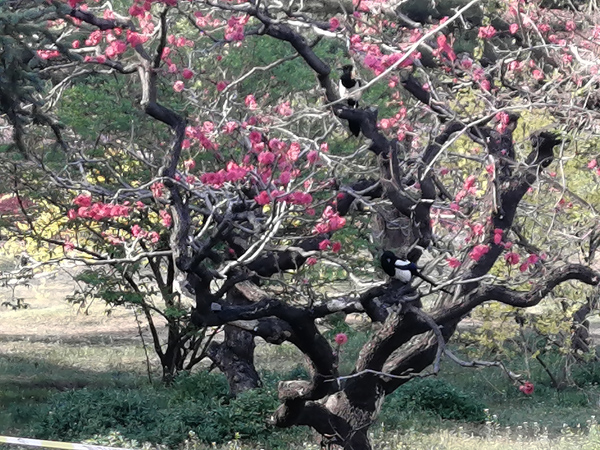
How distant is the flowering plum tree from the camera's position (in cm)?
776

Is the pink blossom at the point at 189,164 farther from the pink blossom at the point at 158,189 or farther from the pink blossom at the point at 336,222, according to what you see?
the pink blossom at the point at 336,222

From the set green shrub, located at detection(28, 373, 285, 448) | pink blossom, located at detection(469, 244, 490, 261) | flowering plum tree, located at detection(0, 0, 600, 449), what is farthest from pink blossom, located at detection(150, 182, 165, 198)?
green shrub, located at detection(28, 373, 285, 448)

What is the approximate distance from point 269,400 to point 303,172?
9.83 feet

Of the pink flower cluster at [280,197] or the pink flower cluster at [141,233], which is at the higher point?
the pink flower cluster at [280,197]

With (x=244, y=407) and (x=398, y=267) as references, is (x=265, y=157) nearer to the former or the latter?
(x=398, y=267)

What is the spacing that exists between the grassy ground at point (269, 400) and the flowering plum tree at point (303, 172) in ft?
5.62

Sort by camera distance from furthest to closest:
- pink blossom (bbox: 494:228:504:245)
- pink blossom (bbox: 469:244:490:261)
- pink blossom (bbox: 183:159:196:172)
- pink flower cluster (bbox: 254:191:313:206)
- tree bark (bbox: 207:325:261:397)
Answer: tree bark (bbox: 207:325:261:397), pink blossom (bbox: 183:159:196:172), pink blossom (bbox: 494:228:504:245), pink blossom (bbox: 469:244:490:261), pink flower cluster (bbox: 254:191:313:206)

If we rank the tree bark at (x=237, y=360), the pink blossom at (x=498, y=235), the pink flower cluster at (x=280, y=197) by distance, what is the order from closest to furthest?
the pink flower cluster at (x=280, y=197), the pink blossom at (x=498, y=235), the tree bark at (x=237, y=360)

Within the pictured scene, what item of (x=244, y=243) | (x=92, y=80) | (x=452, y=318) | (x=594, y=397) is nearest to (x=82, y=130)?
(x=92, y=80)

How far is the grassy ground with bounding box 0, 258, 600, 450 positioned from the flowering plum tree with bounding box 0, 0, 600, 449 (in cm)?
171

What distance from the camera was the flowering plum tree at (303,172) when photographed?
7.76 metres

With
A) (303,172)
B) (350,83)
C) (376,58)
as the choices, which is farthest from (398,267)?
(303,172)

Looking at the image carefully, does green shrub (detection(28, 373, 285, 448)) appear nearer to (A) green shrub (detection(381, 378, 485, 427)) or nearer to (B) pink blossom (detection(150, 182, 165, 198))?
(A) green shrub (detection(381, 378, 485, 427))

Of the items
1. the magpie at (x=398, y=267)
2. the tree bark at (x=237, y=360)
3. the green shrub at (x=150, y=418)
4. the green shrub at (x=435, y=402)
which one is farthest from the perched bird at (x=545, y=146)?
the tree bark at (x=237, y=360)
